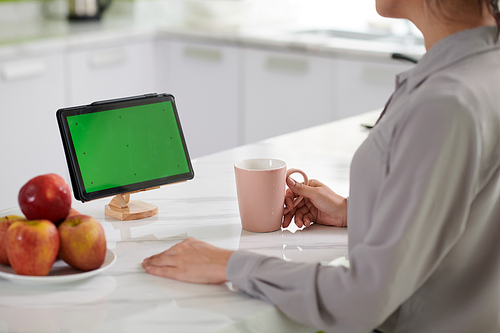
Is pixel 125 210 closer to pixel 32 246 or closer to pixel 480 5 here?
pixel 32 246

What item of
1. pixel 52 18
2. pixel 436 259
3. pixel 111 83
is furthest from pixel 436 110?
pixel 52 18

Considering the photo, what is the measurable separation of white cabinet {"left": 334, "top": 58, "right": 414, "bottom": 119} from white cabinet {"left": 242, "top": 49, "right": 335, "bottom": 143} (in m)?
0.05

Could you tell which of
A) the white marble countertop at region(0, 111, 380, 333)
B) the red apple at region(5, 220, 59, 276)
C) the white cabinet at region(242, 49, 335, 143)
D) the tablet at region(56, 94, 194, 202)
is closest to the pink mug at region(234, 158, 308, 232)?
the white marble countertop at region(0, 111, 380, 333)

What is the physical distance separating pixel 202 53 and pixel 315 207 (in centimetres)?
243

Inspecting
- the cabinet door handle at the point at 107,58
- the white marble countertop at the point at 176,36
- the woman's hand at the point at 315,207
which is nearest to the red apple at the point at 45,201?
the woman's hand at the point at 315,207

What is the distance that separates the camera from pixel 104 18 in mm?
3734

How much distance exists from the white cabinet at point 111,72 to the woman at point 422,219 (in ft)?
7.66

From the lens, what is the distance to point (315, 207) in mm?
1073

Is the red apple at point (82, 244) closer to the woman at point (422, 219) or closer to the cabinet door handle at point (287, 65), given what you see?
A: the woman at point (422, 219)

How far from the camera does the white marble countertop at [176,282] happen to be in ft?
2.40

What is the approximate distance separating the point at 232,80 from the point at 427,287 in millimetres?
2562

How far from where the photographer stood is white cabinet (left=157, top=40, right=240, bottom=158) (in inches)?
130

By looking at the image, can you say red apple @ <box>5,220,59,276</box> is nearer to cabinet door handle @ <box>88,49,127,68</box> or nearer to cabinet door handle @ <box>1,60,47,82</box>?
cabinet door handle @ <box>1,60,47,82</box>

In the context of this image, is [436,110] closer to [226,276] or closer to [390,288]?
[390,288]
